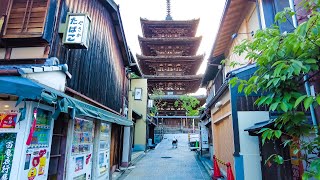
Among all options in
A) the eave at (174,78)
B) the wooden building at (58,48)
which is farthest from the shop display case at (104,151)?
the eave at (174,78)

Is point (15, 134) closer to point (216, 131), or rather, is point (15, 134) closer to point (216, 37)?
point (216, 37)

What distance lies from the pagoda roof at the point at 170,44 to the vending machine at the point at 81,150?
29.0 meters

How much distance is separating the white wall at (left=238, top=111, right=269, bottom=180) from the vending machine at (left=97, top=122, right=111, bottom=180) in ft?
18.3

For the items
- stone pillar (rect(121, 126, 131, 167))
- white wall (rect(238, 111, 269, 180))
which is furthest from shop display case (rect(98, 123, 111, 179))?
white wall (rect(238, 111, 269, 180))

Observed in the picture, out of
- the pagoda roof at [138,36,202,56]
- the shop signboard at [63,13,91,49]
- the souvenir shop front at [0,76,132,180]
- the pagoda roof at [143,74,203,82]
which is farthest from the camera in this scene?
the pagoda roof at [143,74,203,82]

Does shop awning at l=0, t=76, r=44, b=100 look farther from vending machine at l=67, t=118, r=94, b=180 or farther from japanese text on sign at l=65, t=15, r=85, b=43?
vending machine at l=67, t=118, r=94, b=180

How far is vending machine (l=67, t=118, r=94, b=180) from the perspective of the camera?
6.24 m

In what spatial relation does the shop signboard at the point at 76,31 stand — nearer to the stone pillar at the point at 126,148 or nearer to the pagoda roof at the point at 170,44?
the stone pillar at the point at 126,148

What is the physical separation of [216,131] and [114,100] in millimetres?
6194

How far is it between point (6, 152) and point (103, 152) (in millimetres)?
5212

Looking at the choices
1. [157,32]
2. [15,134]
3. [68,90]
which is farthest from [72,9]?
[157,32]

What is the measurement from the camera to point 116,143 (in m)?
12.0

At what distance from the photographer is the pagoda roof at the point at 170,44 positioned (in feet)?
114

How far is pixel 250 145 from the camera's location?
6.78 meters
